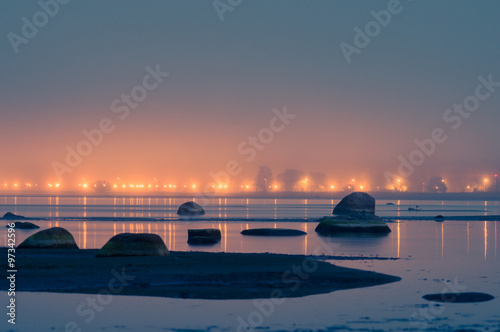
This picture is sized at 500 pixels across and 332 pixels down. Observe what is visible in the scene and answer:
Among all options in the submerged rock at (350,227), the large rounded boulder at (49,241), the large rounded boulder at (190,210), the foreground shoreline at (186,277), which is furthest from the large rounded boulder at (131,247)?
the large rounded boulder at (190,210)

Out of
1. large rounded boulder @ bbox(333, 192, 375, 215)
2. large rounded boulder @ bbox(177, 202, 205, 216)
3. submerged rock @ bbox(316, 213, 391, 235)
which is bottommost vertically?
large rounded boulder @ bbox(177, 202, 205, 216)

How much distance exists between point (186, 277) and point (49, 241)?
1543cm

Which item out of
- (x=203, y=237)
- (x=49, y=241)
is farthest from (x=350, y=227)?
(x=49, y=241)

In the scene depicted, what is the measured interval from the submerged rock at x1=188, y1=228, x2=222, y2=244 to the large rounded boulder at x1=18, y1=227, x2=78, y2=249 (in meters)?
15.2

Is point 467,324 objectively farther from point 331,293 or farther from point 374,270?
point 374,270

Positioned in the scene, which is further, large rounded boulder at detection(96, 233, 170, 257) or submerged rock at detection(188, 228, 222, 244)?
submerged rock at detection(188, 228, 222, 244)

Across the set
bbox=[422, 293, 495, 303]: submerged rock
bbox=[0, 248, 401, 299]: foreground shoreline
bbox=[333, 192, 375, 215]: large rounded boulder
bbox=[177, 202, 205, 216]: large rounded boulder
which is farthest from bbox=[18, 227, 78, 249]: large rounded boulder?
bbox=[177, 202, 205, 216]: large rounded boulder

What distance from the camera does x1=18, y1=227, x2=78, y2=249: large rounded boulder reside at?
42.4 metres

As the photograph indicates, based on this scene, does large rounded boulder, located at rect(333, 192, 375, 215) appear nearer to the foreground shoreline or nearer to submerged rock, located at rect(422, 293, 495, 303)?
the foreground shoreline

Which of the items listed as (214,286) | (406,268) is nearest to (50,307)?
(214,286)

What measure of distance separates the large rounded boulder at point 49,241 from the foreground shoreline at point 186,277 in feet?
15.0

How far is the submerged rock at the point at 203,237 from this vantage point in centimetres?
5775

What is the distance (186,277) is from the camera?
30.1 meters

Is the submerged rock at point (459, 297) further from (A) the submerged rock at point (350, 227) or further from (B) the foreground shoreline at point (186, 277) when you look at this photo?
(A) the submerged rock at point (350, 227)
